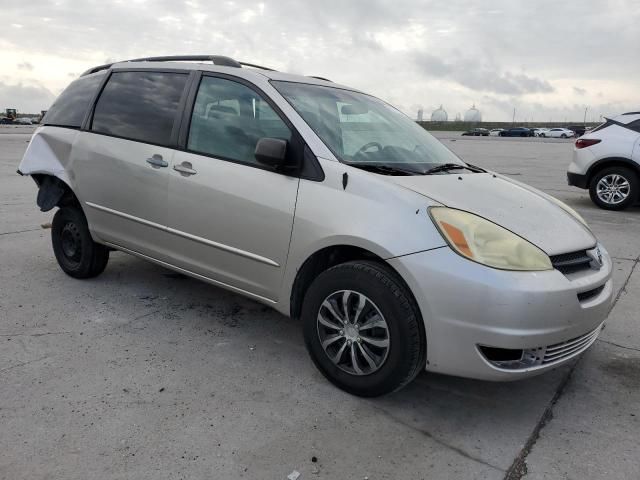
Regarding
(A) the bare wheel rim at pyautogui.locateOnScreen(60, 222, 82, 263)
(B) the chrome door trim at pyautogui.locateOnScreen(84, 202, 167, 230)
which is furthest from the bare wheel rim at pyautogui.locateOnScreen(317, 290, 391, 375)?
(A) the bare wheel rim at pyautogui.locateOnScreen(60, 222, 82, 263)

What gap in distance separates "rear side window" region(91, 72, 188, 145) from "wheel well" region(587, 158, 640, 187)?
724cm

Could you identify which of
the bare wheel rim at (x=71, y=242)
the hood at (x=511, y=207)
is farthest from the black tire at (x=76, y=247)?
the hood at (x=511, y=207)

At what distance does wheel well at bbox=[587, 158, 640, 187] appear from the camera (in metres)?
8.40

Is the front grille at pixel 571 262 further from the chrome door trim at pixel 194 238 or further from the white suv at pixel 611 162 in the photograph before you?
the white suv at pixel 611 162

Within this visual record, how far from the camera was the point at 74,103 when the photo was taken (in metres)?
4.58

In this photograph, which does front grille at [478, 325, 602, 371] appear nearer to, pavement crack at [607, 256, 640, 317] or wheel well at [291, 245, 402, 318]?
wheel well at [291, 245, 402, 318]

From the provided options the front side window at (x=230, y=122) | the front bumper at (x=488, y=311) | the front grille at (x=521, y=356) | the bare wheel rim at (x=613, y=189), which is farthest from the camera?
the bare wheel rim at (x=613, y=189)

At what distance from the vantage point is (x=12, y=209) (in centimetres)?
786

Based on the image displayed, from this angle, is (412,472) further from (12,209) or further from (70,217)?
(12,209)

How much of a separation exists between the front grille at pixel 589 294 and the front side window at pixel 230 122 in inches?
70.5

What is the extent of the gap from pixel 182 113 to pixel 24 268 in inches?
98.3

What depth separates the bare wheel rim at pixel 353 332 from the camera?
278cm

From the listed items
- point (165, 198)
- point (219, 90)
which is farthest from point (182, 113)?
point (165, 198)

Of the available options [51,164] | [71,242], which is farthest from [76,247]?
[51,164]
